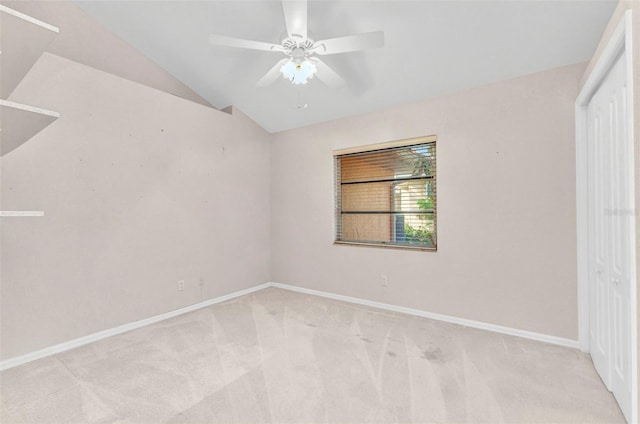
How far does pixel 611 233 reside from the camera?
1849 millimetres

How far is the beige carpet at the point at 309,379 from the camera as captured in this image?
1.70 m

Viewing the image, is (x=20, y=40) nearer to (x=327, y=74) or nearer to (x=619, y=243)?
(x=327, y=74)

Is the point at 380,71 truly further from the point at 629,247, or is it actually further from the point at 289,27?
the point at 629,247

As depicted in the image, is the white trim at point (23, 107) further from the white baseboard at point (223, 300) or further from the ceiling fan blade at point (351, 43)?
the white baseboard at point (223, 300)

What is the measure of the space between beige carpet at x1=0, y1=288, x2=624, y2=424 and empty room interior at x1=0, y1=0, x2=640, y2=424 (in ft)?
0.06

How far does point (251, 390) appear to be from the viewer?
6.27 feet

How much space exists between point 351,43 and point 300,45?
373 mm

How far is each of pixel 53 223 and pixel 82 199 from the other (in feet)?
0.93

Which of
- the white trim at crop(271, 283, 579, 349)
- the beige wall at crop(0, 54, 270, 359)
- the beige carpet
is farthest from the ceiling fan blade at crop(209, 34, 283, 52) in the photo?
the white trim at crop(271, 283, 579, 349)

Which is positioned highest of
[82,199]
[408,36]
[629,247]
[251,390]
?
[408,36]

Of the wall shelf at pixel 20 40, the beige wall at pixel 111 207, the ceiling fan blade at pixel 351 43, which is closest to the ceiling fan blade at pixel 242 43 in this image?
the ceiling fan blade at pixel 351 43

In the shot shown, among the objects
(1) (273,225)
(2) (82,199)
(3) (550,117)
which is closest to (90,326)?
(2) (82,199)

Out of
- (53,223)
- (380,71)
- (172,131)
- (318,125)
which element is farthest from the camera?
(318,125)

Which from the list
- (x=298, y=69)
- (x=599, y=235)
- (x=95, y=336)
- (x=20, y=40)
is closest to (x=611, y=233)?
(x=599, y=235)
